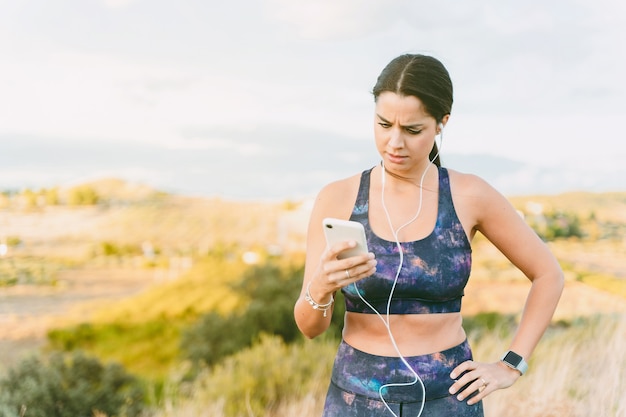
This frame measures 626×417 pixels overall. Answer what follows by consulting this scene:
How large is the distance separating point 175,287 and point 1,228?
3.31 m

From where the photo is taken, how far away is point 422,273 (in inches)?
78.7

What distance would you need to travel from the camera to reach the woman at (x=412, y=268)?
6.59ft

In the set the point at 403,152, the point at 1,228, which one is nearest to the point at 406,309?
the point at 403,152

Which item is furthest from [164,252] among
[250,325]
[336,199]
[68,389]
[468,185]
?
[468,185]

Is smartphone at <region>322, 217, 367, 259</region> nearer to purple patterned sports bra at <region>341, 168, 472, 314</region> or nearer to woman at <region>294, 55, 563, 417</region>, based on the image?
woman at <region>294, 55, 563, 417</region>

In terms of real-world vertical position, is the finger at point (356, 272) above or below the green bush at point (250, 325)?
above

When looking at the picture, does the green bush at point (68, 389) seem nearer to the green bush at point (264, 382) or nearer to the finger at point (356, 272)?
the green bush at point (264, 382)

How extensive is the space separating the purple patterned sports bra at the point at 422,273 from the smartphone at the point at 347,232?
0.72 ft

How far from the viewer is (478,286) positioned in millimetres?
12148

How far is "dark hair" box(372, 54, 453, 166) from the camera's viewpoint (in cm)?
204

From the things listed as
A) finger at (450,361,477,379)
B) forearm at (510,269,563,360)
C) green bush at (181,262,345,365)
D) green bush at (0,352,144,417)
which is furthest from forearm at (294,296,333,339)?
green bush at (181,262,345,365)

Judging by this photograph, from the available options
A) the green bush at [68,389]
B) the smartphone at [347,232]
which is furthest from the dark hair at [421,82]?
the green bush at [68,389]

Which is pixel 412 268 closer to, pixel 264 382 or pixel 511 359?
pixel 511 359

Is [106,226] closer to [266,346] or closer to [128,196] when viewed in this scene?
[128,196]
